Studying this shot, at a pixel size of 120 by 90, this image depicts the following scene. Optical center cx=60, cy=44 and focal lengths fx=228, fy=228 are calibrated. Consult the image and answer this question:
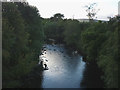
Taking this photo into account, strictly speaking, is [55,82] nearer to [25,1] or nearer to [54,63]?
[54,63]

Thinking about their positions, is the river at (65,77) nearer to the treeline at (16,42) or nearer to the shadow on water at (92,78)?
the shadow on water at (92,78)

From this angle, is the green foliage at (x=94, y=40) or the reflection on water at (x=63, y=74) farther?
the green foliage at (x=94, y=40)

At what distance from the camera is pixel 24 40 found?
26906mm

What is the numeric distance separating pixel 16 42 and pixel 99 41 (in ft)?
54.5

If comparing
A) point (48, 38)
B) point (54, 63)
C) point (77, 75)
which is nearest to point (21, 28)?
point (77, 75)

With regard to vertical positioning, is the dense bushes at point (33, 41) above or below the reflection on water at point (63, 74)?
above

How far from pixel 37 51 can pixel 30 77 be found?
6.04 metres

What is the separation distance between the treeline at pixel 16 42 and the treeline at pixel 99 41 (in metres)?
8.19

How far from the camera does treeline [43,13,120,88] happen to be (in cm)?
2151

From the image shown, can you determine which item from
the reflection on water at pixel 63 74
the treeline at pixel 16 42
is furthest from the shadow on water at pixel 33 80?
the treeline at pixel 16 42

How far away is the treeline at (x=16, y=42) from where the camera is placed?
2061 cm

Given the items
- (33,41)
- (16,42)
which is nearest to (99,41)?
(33,41)

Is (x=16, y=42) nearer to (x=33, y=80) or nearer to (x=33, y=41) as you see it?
(x=33, y=80)

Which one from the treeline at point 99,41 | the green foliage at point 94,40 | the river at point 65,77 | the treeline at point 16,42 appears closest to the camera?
the treeline at point 16,42
